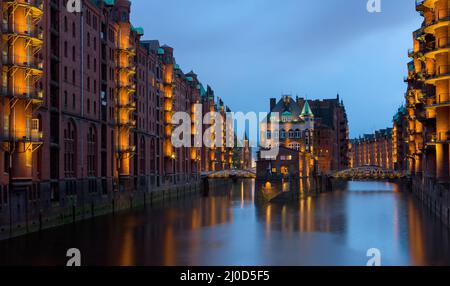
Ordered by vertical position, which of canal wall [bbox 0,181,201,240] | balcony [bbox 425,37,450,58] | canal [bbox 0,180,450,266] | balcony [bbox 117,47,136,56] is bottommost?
canal [bbox 0,180,450,266]

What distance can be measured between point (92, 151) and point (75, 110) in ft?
24.5

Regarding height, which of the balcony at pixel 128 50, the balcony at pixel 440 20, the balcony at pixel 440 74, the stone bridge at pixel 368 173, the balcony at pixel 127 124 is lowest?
the stone bridge at pixel 368 173

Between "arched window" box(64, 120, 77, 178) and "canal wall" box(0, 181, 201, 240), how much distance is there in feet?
8.78

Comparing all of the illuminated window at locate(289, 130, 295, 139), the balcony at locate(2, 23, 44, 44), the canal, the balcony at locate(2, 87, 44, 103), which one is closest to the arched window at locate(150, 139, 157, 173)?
the canal

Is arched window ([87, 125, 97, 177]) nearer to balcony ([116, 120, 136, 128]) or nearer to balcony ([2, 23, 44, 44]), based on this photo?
balcony ([116, 120, 136, 128])

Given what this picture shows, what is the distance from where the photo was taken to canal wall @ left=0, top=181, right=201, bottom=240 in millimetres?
46006

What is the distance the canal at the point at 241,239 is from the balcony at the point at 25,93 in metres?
11.3

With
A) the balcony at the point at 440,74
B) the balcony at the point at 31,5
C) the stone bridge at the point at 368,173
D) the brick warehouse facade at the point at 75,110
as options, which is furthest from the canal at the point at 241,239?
the stone bridge at the point at 368,173

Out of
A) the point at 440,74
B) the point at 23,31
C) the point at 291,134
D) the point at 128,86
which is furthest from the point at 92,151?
the point at 291,134

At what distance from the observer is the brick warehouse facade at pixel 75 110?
151ft

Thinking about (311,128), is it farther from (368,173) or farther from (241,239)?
(241,239)

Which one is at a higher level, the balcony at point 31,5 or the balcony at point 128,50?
the balcony at point 128,50

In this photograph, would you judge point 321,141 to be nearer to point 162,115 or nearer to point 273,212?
point 162,115

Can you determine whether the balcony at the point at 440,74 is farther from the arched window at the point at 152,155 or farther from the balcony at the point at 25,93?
the arched window at the point at 152,155
